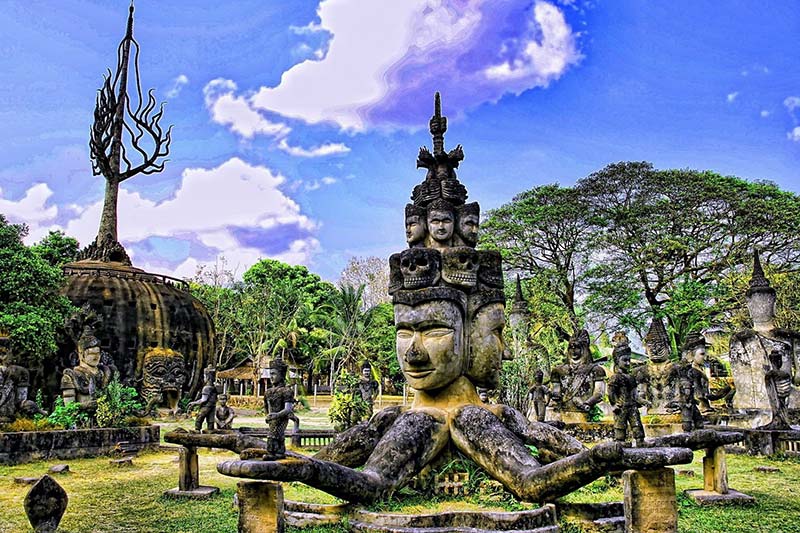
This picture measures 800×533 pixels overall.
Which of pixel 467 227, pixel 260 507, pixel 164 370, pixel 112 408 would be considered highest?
pixel 467 227

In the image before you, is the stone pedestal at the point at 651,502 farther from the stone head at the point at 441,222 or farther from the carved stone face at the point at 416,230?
the carved stone face at the point at 416,230

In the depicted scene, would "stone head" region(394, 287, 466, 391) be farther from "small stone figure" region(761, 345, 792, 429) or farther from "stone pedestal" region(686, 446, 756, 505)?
"small stone figure" region(761, 345, 792, 429)

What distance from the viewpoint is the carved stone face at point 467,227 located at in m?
8.84

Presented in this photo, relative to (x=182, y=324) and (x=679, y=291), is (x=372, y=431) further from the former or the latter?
(x=679, y=291)

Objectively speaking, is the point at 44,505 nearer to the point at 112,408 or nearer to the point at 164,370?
the point at 112,408

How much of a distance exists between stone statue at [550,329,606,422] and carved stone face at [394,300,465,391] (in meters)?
9.56

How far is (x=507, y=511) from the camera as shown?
20.6 feet

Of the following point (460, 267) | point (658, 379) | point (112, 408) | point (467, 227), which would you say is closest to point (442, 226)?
point (467, 227)

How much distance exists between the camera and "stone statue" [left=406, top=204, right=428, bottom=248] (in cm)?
893

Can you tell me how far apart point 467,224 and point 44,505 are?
19.4ft

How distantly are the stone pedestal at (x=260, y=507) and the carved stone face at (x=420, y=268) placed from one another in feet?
11.3

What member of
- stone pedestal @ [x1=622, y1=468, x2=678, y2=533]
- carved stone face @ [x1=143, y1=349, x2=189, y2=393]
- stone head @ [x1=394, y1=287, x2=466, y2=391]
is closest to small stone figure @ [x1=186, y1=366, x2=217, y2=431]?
stone head @ [x1=394, y1=287, x2=466, y2=391]

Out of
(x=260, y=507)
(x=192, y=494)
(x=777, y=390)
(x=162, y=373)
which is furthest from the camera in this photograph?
(x=162, y=373)

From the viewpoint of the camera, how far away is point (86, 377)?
675 inches
